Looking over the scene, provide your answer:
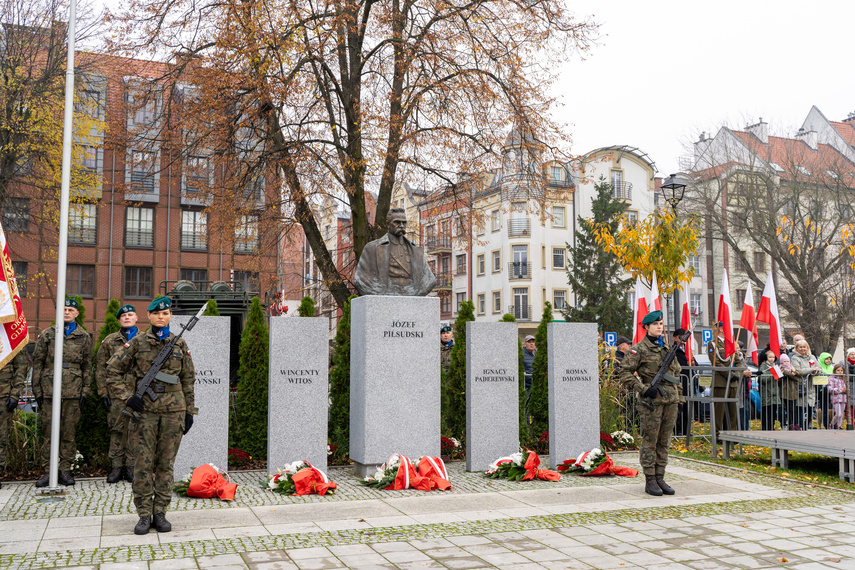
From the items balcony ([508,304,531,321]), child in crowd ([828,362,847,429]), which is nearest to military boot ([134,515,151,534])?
child in crowd ([828,362,847,429])

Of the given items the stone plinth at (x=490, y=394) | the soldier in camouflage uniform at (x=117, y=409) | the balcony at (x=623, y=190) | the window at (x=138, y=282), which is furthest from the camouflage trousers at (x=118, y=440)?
the balcony at (x=623, y=190)

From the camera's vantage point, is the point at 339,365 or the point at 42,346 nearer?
the point at 42,346

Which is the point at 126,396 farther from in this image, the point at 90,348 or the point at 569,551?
the point at 569,551

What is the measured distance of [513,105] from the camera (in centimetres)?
1786

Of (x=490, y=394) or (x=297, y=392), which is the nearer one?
(x=297, y=392)

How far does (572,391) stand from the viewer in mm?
11289

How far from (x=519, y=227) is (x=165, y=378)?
160ft

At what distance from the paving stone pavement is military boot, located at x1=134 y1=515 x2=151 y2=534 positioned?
0.08 meters

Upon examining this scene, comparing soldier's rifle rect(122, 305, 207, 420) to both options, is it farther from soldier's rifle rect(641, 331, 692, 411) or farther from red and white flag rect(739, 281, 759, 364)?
red and white flag rect(739, 281, 759, 364)

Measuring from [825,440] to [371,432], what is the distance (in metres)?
6.64

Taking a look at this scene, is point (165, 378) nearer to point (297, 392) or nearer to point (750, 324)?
point (297, 392)

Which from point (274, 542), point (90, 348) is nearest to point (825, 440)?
point (274, 542)

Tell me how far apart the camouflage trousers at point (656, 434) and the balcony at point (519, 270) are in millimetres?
45046

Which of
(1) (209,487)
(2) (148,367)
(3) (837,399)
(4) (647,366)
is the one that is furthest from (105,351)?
(3) (837,399)
